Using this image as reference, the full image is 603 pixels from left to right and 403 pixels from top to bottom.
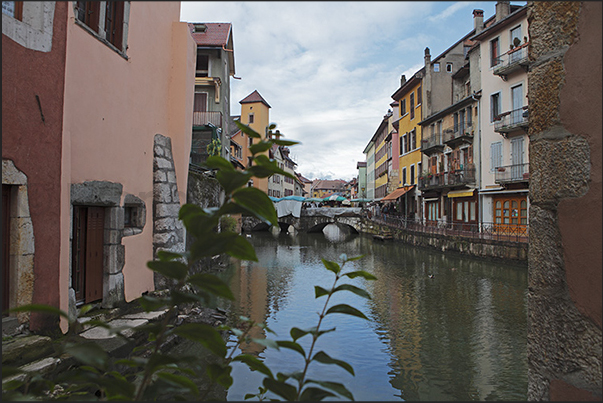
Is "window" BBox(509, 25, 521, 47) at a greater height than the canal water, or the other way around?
"window" BBox(509, 25, 521, 47)

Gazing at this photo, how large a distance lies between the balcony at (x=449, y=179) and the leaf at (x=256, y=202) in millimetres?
23014

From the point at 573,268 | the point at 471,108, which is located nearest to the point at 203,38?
the point at 471,108

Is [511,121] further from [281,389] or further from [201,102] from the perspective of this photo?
[281,389]

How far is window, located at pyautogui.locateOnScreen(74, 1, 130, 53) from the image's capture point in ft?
17.3

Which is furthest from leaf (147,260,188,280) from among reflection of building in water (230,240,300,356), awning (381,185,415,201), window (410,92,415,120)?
window (410,92,415,120)

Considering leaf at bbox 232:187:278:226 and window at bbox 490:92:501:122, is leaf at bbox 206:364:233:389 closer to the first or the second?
leaf at bbox 232:187:278:226

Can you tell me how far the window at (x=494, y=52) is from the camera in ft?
67.3

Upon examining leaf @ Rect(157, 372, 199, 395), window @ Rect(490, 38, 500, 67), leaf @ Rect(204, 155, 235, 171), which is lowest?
leaf @ Rect(157, 372, 199, 395)

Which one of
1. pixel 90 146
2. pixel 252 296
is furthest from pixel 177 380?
pixel 252 296

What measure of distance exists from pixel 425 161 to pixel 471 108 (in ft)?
23.0

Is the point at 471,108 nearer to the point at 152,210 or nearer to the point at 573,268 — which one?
the point at 152,210

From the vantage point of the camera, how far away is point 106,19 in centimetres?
571

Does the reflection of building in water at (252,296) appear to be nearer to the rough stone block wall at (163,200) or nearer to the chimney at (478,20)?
the rough stone block wall at (163,200)

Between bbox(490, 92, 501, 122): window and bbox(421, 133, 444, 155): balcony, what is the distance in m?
5.01
